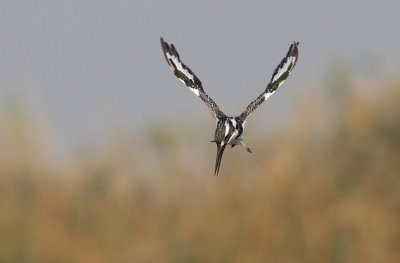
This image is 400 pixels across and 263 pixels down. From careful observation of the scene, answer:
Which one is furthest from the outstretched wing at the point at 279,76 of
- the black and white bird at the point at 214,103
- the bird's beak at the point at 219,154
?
the bird's beak at the point at 219,154

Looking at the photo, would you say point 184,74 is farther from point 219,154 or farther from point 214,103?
point 219,154

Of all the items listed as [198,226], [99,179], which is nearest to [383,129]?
[198,226]

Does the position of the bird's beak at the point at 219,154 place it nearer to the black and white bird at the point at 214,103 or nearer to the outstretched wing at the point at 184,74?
the black and white bird at the point at 214,103

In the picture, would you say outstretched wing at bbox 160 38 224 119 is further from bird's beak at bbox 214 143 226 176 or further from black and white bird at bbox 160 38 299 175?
bird's beak at bbox 214 143 226 176

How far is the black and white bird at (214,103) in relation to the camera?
2203mm

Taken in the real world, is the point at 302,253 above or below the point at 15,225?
below

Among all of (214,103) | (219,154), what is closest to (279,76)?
(214,103)

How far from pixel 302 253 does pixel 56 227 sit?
422 centimetres

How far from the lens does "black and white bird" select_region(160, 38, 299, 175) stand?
220 cm

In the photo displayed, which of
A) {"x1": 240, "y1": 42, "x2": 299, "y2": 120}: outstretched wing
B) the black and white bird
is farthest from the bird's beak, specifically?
{"x1": 240, "y1": 42, "x2": 299, "y2": 120}: outstretched wing

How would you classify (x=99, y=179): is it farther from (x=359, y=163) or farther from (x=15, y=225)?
(x=359, y=163)

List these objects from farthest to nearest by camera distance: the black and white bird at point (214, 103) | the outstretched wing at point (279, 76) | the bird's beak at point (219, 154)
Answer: the outstretched wing at point (279, 76), the black and white bird at point (214, 103), the bird's beak at point (219, 154)

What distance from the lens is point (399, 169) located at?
53.7 ft

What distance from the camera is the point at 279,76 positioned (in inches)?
100
